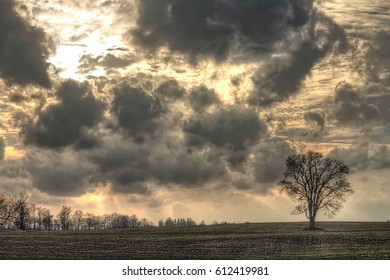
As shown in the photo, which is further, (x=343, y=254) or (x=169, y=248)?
(x=169, y=248)

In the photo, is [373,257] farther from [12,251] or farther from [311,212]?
[311,212]

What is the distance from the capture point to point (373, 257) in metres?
52.4

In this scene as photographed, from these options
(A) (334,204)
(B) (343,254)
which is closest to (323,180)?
(A) (334,204)

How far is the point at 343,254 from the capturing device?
188 feet

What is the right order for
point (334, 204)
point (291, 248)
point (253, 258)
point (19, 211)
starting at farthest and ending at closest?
point (19, 211) → point (334, 204) → point (291, 248) → point (253, 258)

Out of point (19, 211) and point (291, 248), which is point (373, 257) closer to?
point (291, 248)
